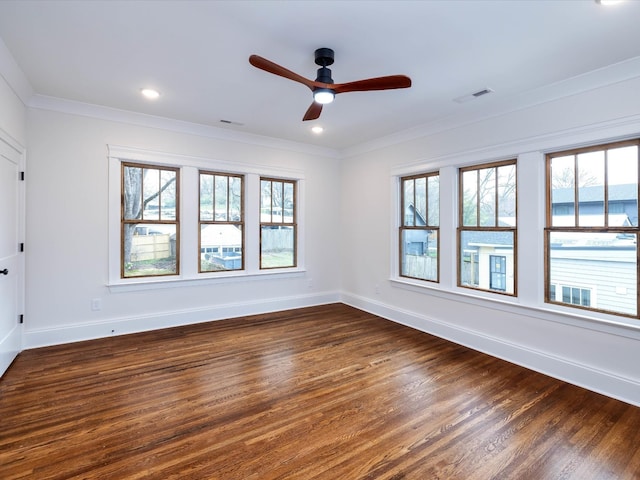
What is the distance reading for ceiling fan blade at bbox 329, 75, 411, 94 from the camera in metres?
2.43

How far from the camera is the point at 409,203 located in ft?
16.1

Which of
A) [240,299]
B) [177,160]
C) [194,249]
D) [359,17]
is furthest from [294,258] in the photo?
[359,17]

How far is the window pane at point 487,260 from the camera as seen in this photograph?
3.71 meters

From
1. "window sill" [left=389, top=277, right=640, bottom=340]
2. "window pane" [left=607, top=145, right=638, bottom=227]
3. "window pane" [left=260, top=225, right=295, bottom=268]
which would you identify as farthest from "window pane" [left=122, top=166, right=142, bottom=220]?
"window pane" [left=607, top=145, right=638, bottom=227]

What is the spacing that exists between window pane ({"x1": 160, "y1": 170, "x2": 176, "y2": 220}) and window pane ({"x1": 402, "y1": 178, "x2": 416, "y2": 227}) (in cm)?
328

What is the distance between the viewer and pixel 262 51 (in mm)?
2662

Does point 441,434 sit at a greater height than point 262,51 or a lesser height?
lesser

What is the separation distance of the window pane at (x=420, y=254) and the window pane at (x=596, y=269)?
4.74ft

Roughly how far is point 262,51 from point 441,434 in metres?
3.12

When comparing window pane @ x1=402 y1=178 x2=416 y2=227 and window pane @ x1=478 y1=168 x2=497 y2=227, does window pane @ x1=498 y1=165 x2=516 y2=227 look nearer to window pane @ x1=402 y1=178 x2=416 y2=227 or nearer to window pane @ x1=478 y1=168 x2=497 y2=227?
window pane @ x1=478 y1=168 x2=497 y2=227

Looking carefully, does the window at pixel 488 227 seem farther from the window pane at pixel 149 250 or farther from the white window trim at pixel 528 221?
the window pane at pixel 149 250

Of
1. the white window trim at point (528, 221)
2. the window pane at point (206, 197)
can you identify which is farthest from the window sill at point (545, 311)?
the window pane at point (206, 197)

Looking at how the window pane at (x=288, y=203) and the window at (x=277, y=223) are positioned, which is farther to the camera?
the window pane at (x=288, y=203)

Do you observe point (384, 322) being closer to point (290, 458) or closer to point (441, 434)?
point (441, 434)
